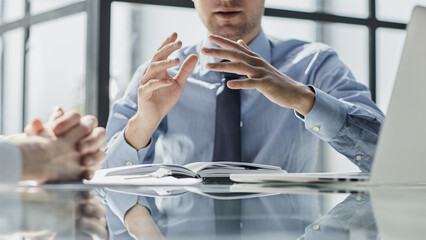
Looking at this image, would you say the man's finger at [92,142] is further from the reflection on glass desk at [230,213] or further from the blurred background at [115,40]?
the blurred background at [115,40]

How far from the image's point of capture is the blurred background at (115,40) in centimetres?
297

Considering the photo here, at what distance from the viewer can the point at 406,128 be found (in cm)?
75

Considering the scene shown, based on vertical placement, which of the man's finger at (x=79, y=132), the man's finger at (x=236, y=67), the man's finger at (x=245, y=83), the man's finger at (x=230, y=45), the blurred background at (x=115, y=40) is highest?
the blurred background at (x=115, y=40)

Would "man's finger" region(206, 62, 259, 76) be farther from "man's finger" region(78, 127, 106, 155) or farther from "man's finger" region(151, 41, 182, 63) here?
"man's finger" region(78, 127, 106, 155)

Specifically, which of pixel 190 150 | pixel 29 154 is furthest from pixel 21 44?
pixel 29 154

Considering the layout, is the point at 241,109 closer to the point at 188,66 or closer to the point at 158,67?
the point at 188,66

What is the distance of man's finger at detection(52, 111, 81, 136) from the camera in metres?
0.77

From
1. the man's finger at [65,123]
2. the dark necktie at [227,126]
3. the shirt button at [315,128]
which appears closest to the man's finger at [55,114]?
the man's finger at [65,123]

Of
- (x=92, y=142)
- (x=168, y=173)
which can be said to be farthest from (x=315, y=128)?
(x=92, y=142)

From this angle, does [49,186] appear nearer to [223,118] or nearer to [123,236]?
[123,236]

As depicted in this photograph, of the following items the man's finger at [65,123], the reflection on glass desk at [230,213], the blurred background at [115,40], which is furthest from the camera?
the blurred background at [115,40]

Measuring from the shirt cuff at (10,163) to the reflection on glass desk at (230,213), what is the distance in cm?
2

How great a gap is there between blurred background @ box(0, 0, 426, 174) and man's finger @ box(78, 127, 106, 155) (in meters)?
2.14

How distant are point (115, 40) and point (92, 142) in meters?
4.90
